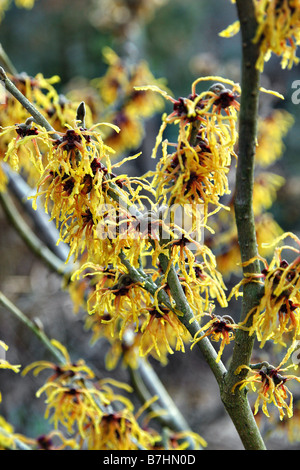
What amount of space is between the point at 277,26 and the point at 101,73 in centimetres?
473

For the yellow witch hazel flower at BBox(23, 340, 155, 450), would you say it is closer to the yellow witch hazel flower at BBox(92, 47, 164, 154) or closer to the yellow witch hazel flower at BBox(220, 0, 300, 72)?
the yellow witch hazel flower at BBox(220, 0, 300, 72)

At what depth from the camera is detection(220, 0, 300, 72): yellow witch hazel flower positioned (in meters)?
0.43

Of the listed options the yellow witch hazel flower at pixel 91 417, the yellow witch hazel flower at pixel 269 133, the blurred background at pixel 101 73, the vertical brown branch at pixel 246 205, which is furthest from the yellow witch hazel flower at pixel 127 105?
the vertical brown branch at pixel 246 205

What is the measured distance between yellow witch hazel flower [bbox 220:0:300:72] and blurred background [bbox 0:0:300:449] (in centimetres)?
130

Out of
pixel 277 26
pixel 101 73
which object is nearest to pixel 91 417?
pixel 277 26

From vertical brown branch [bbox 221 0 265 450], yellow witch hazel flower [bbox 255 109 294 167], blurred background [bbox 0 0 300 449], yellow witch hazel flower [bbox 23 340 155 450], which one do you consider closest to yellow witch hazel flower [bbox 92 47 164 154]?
blurred background [bbox 0 0 300 449]

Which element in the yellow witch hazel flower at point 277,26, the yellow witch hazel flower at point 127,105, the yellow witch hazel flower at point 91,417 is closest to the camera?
the yellow witch hazel flower at point 277,26

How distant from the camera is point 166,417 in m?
1.31

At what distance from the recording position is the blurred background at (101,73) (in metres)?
2.49

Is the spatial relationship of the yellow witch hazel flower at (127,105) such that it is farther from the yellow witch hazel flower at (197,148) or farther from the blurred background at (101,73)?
the yellow witch hazel flower at (197,148)

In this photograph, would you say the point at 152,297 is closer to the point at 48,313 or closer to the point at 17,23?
the point at 48,313

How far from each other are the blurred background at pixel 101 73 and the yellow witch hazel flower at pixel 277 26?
4.27ft

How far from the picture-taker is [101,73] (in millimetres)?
4836

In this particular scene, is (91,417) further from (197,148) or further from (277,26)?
(277,26)
